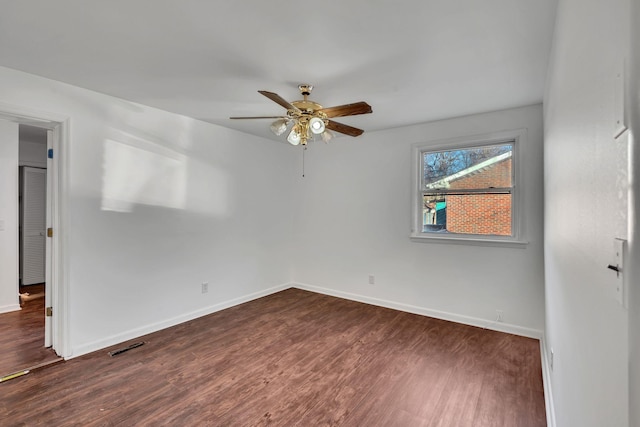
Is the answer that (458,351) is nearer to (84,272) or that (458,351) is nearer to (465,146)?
(465,146)

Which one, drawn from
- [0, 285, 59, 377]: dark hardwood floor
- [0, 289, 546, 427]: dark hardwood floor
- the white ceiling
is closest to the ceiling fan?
the white ceiling

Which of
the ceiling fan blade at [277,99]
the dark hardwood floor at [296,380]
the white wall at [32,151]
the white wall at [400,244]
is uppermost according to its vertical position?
the white wall at [32,151]

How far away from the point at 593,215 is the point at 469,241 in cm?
288

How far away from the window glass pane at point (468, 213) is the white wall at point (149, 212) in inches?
94.4

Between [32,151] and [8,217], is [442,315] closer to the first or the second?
[8,217]

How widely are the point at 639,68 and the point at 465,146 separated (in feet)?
11.1

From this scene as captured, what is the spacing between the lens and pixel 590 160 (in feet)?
2.78

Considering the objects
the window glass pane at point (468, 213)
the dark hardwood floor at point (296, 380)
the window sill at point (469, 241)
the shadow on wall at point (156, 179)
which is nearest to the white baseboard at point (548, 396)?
the dark hardwood floor at point (296, 380)

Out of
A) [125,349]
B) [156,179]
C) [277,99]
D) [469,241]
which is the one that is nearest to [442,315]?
[469,241]

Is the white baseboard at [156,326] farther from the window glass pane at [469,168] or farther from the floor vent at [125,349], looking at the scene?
the window glass pane at [469,168]

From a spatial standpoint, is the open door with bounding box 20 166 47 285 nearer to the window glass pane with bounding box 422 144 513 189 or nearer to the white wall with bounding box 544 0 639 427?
the window glass pane with bounding box 422 144 513 189

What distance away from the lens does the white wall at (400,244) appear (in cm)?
314

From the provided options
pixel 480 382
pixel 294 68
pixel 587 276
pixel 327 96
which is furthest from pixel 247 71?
pixel 480 382

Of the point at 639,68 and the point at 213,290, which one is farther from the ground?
the point at 639,68
